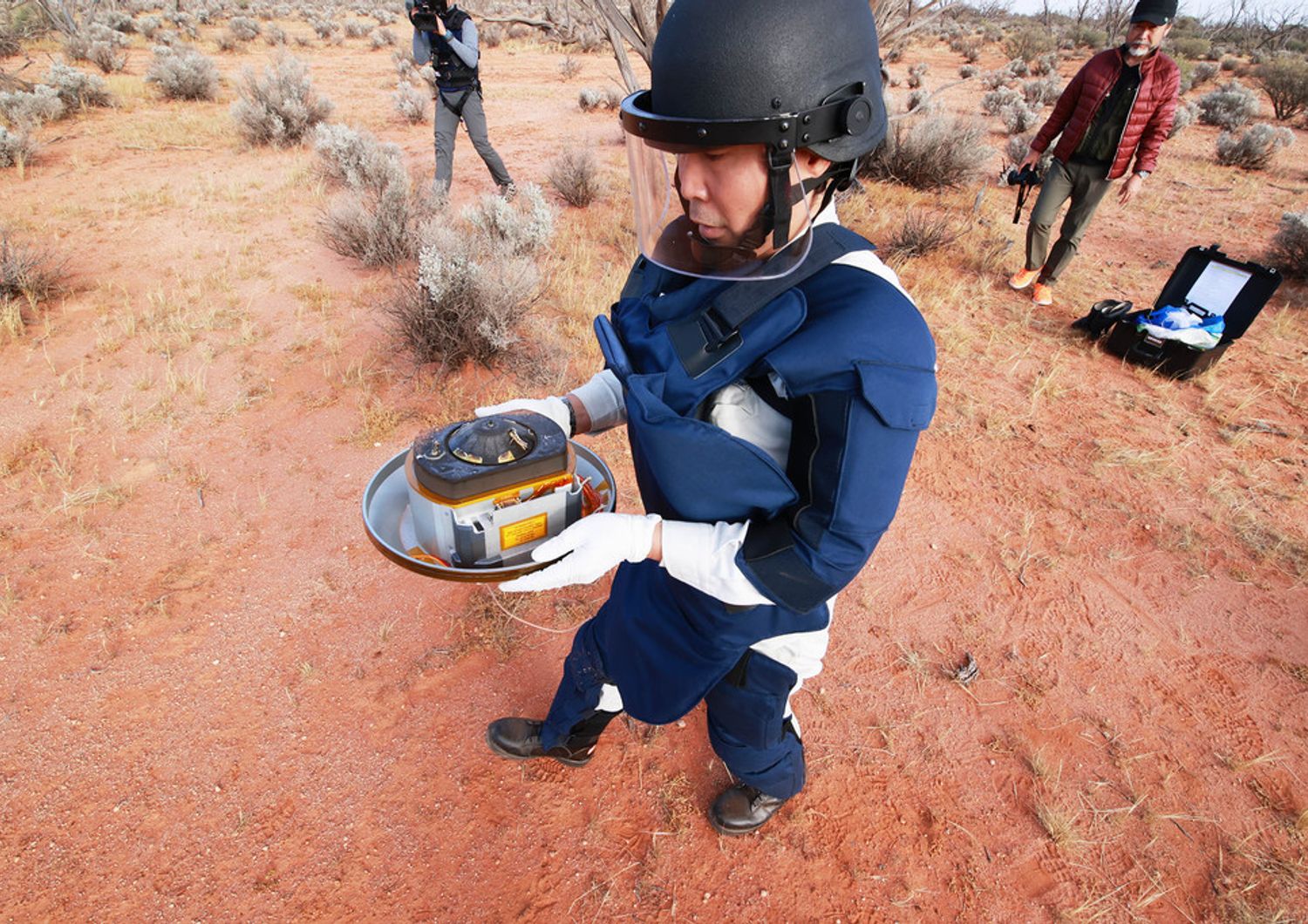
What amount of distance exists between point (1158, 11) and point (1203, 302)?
2.10 m

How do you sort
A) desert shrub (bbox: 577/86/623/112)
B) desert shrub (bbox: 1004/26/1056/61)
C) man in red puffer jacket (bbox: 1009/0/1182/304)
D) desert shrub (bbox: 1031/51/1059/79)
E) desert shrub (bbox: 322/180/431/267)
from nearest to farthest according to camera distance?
man in red puffer jacket (bbox: 1009/0/1182/304), desert shrub (bbox: 322/180/431/267), desert shrub (bbox: 577/86/623/112), desert shrub (bbox: 1031/51/1059/79), desert shrub (bbox: 1004/26/1056/61)

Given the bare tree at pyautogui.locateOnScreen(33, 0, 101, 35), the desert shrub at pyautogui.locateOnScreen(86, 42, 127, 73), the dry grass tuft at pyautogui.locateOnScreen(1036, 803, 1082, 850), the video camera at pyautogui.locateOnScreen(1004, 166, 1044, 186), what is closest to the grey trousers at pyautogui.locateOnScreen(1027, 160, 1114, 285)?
the video camera at pyautogui.locateOnScreen(1004, 166, 1044, 186)

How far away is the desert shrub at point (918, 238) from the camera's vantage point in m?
6.75

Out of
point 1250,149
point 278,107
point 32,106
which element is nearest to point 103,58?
point 32,106

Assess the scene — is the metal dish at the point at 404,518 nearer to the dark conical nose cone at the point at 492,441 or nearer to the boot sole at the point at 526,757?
the dark conical nose cone at the point at 492,441

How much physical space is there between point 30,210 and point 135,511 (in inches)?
234

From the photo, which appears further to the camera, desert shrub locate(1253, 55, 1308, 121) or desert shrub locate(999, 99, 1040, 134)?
desert shrub locate(1253, 55, 1308, 121)

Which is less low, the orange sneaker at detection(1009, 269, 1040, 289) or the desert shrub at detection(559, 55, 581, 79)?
the orange sneaker at detection(1009, 269, 1040, 289)

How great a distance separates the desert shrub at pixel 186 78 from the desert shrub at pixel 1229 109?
19.5m

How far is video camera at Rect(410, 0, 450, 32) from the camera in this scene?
20.7ft

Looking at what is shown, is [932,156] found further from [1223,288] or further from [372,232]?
[372,232]

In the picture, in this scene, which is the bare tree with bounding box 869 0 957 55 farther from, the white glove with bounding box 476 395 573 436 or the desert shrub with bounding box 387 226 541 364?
the white glove with bounding box 476 395 573 436

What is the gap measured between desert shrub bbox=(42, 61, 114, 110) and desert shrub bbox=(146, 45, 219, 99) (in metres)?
0.94

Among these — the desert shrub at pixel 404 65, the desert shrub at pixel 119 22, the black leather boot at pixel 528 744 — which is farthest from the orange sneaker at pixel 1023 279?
the desert shrub at pixel 119 22
